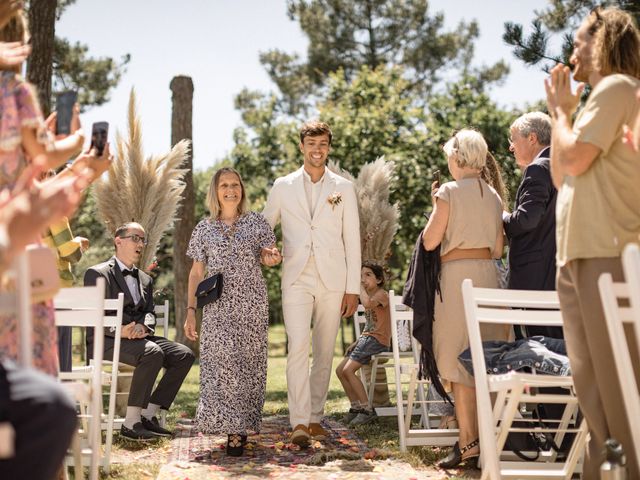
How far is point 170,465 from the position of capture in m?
5.94

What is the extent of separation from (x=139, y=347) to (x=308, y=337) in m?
1.64

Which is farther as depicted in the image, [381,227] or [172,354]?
[381,227]

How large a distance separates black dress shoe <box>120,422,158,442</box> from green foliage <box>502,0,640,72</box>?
23.6ft

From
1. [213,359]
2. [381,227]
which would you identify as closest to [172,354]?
[213,359]

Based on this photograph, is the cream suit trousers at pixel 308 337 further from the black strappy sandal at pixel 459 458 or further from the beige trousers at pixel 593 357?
the beige trousers at pixel 593 357

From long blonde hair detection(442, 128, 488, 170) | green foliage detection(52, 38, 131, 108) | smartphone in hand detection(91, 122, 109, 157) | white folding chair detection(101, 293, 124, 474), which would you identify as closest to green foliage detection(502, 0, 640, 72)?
long blonde hair detection(442, 128, 488, 170)

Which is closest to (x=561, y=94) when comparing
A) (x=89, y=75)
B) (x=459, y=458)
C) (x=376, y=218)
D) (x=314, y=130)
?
(x=459, y=458)

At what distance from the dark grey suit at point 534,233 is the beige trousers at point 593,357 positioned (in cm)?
198

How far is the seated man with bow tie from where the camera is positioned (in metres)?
7.31

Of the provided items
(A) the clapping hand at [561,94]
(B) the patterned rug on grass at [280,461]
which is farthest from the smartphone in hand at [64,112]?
(B) the patterned rug on grass at [280,461]

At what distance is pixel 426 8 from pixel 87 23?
51.6 ft

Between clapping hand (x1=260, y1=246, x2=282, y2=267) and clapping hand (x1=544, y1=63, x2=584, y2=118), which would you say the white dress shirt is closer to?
clapping hand (x1=260, y1=246, x2=282, y2=267)

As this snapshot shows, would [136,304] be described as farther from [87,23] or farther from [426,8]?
[426,8]

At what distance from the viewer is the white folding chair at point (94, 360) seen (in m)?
4.16
